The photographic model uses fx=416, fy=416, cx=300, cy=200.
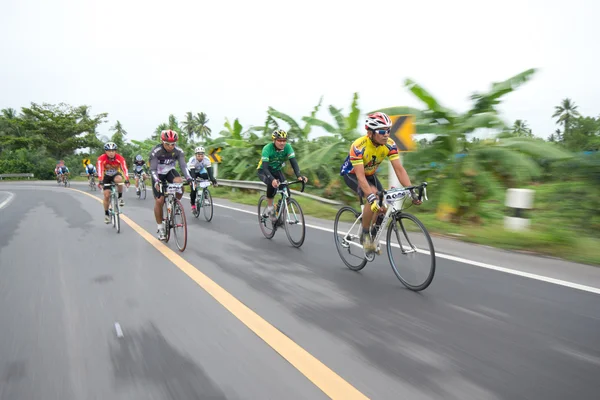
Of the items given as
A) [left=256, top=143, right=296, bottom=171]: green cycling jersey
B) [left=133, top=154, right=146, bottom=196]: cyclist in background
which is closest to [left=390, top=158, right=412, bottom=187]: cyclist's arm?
[left=256, top=143, right=296, bottom=171]: green cycling jersey

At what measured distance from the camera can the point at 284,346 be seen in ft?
10.6

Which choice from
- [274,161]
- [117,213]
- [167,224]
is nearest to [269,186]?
[274,161]

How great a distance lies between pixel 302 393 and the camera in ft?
8.54

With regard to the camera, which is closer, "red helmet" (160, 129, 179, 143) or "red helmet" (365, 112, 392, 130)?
"red helmet" (365, 112, 392, 130)

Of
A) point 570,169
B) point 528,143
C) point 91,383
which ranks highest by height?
point 528,143

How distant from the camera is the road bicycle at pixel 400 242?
4.39m

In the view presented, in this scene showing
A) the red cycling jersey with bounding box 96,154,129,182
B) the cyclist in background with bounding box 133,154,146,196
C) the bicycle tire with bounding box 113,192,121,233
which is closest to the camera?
the bicycle tire with bounding box 113,192,121,233

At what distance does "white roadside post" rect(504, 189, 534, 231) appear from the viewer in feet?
23.3

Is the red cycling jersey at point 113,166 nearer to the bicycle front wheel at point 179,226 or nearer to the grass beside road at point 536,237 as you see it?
the bicycle front wheel at point 179,226

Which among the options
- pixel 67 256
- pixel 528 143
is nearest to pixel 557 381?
pixel 528 143

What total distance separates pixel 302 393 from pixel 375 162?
3.27 metres

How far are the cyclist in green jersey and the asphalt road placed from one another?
Result: 171cm

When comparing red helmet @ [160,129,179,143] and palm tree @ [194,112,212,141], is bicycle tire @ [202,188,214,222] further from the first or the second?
palm tree @ [194,112,212,141]

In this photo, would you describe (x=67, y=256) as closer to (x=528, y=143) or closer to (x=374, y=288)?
(x=374, y=288)
